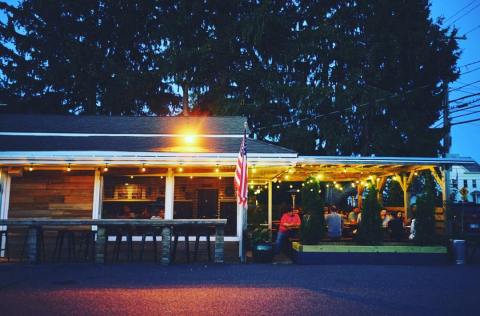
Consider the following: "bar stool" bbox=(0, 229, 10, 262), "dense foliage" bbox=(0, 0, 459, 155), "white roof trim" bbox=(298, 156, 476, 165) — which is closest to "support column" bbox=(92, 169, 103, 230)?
"bar stool" bbox=(0, 229, 10, 262)

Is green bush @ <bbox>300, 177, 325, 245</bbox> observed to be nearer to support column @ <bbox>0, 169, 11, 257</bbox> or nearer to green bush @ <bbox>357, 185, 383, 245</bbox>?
green bush @ <bbox>357, 185, 383, 245</bbox>

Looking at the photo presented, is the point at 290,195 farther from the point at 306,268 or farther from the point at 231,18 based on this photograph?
the point at 306,268

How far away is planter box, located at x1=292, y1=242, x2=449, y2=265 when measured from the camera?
1098cm

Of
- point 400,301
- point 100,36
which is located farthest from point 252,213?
point 100,36

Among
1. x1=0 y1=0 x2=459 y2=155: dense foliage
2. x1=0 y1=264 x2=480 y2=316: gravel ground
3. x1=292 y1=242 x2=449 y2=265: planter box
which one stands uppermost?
x1=0 y1=0 x2=459 y2=155: dense foliage

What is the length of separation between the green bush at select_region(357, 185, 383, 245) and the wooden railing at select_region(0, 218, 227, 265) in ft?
12.7

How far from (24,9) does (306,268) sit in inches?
1162

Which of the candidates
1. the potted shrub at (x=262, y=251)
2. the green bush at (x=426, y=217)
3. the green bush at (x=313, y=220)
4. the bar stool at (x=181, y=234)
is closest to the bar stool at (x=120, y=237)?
the bar stool at (x=181, y=234)

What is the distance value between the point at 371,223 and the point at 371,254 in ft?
2.77

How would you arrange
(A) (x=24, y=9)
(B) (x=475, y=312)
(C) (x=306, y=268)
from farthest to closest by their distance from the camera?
(A) (x=24, y=9), (C) (x=306, y=268), (B) (x=475, y=312)

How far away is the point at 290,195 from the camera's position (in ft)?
86.6

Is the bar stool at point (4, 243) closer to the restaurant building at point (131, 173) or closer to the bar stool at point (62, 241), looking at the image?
the restaurant building at point (131, 173)

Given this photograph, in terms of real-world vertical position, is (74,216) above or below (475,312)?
above

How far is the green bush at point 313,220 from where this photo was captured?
11.1m
